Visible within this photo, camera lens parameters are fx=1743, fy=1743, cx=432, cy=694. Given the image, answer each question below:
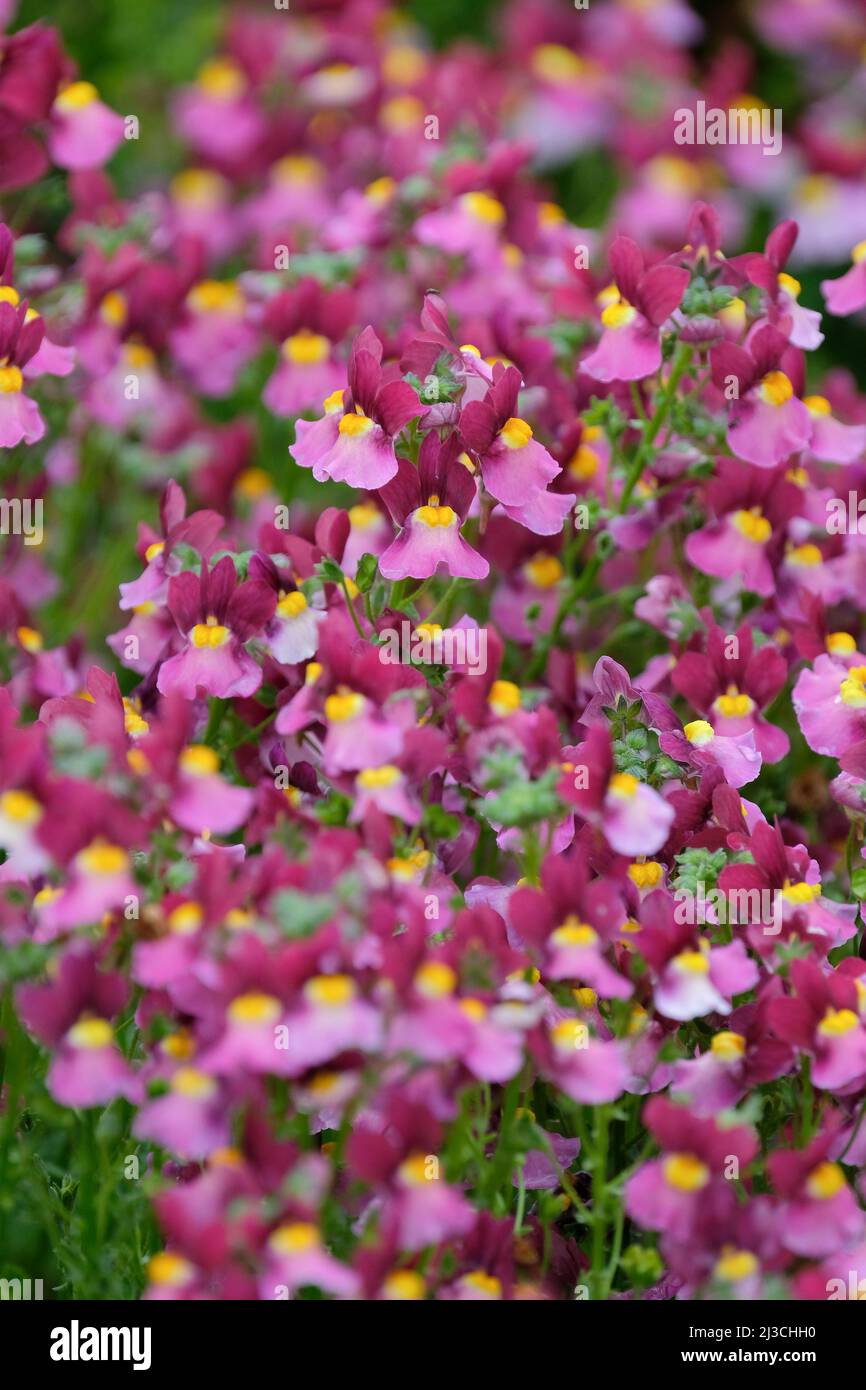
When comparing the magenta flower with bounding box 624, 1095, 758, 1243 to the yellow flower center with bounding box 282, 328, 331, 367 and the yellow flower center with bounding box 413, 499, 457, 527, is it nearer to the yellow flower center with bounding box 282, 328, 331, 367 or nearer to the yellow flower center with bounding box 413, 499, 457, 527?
the yellow flower center with bounding box 413, 499, 457, 527

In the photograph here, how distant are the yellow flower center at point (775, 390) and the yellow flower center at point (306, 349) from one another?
2.37 ft

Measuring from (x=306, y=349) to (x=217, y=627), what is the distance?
0.79 metres

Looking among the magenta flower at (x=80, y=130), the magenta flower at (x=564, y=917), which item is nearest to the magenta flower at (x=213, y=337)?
the magenta flower at (x=80, y=130)

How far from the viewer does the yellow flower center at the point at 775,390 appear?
228 centimetres

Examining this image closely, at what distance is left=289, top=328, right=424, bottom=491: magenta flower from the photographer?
1979mm

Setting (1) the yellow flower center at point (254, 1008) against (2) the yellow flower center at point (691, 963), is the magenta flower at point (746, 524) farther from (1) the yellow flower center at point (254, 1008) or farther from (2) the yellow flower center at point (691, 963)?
(1) the yellow flower center at point (254, 1008)

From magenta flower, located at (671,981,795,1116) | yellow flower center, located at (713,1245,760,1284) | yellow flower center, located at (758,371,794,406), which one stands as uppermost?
yellow flower center, located at (758,371,794,406)

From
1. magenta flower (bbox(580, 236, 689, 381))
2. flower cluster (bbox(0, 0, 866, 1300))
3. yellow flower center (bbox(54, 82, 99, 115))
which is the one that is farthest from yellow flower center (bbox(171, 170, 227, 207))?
magenta flower (bbox(580, 236, 689, 381))

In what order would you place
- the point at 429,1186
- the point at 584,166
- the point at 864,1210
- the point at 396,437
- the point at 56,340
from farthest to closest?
the point at 584,166 → the point at 56,340 → the point at 396,437 → the point at 864,1210 → the point at 429,1186

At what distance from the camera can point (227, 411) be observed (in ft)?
12.9

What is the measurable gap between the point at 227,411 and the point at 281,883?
2.47m

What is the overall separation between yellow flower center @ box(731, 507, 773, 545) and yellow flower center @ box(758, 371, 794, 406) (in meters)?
0.16

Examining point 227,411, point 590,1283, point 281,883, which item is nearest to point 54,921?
point 281,883
